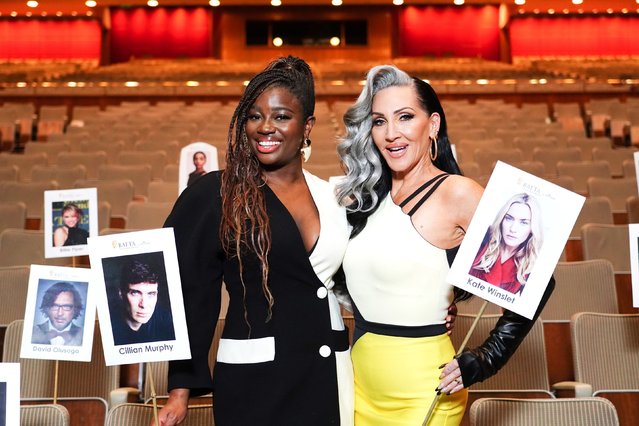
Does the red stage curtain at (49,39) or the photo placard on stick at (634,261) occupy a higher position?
the red stage curtain at (49,39)

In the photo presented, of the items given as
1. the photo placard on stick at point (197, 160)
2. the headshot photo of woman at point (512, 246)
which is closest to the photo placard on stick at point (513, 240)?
the headshot photo of woman at point (512, 246)

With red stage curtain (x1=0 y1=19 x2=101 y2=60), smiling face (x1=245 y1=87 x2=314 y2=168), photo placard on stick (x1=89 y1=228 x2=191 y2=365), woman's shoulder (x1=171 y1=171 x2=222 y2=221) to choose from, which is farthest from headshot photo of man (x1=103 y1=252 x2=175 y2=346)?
red stage curtain (x1=0 y1=19 x2=101 y2=60)

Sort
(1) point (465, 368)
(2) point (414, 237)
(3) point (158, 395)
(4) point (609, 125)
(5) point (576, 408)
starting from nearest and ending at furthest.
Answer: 1. (1) point (465, 368)
2. (2) point (414, 237)
3. (5) point (576, 408)
4. (3) point (158, 395)
5. (4) point (609, 125)

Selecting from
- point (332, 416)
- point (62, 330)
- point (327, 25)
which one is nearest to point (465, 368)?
point (332, 416)

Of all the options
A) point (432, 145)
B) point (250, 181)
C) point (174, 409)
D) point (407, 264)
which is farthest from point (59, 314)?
point (432, 145)

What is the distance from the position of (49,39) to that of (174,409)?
20.3 m

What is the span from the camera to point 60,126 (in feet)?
33.4

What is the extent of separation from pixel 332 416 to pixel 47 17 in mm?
20365

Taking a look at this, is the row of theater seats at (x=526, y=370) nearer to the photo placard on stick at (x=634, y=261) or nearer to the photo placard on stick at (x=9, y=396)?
the photo placard on stick at (x=634, y=261)

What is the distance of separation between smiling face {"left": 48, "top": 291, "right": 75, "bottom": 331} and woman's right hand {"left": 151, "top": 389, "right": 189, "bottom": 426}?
25.2 inches

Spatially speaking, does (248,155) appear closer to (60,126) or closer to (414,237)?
(414,237)

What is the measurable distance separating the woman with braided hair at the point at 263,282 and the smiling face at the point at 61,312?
62 cm

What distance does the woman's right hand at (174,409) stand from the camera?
188cm

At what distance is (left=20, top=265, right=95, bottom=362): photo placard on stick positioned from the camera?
8.00 ft
